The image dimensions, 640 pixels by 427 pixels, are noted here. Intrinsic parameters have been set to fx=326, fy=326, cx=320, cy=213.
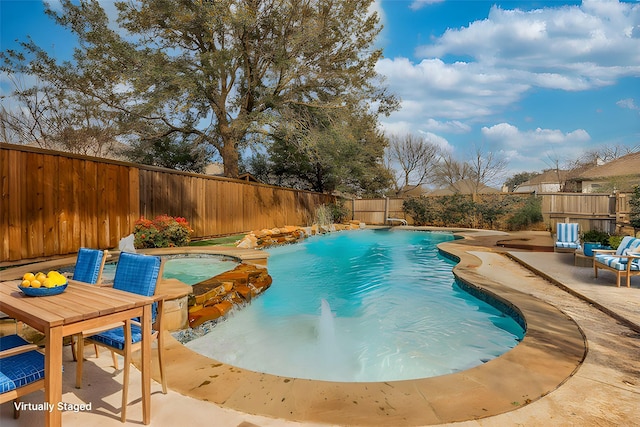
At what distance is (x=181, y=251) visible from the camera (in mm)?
6484

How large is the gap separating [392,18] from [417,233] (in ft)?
29.2

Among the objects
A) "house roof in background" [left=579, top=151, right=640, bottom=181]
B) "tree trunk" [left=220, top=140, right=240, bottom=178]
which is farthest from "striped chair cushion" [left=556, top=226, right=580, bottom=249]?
"house roof in background" [left=579, top=151, right=640, bottom=181]

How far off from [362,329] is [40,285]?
3183 millimetres

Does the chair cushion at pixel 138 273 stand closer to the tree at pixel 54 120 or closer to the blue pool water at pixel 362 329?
the blue pool water at pixel 362 329

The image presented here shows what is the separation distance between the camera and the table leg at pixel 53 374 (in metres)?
1.38

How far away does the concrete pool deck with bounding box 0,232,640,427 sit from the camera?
5.62 feet

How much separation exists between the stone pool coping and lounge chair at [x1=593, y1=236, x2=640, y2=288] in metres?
2.83

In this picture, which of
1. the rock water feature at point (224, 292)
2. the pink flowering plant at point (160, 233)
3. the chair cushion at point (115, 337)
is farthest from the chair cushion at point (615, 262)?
the pink flowering plant at point (160, 233)

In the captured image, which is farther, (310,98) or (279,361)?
(310,98)

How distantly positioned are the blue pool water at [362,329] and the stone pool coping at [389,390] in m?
0.73

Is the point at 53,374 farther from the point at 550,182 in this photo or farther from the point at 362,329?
the point at 550,182

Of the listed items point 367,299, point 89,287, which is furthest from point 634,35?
point 89,287

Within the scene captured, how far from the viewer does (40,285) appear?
1762 millimetres

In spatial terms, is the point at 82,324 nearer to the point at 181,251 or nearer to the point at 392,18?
the point at 181,251
